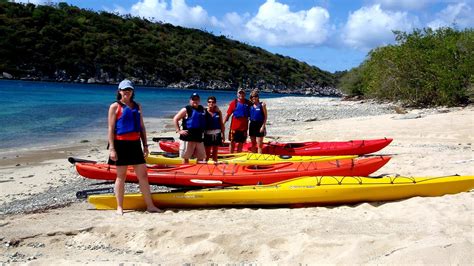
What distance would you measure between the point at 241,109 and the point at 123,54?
74.7 meters

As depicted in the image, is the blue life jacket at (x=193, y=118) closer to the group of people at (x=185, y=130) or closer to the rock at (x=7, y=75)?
the group of people at (x=185, y=130)

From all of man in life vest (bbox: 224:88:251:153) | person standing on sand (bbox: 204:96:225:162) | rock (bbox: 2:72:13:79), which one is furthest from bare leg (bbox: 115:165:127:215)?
rock (bbox: 2:72:13:79)

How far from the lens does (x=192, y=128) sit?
7301mm

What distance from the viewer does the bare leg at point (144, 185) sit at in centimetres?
567

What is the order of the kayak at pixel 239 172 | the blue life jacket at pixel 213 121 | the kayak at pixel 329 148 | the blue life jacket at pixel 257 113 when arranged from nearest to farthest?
1. the kayak at pixel 239 172
2. the blue life jacket at pixel 213 121
3. the blue life jacket at pixel 257 113
4. the kayak at pixel 329 148

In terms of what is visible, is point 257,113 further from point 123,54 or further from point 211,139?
point 123,54

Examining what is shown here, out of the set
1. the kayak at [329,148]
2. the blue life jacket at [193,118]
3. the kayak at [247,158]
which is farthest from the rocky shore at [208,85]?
the blue life jacket at [193,118]

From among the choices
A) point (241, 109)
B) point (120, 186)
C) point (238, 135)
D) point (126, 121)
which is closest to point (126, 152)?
point (126, 121)

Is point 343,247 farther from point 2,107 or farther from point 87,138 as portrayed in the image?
point 2,107

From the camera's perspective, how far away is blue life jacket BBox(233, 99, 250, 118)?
29.8 ft

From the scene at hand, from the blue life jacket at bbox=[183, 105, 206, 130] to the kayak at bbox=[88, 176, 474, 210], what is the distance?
4.90ft

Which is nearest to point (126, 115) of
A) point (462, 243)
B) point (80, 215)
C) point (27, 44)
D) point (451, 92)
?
point (80, 215)

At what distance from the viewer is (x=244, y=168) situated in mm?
7078

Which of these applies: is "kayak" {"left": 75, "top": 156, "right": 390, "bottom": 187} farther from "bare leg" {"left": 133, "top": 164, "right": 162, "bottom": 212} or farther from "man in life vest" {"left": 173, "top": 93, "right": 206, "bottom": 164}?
"bare leg" {"left": 133, "top": 164, "right": 162, "bottom": 212}
